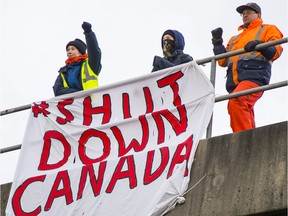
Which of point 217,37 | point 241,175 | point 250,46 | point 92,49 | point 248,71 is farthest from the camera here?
point 92,49

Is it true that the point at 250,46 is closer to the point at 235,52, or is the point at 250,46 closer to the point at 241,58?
the point at 235,52

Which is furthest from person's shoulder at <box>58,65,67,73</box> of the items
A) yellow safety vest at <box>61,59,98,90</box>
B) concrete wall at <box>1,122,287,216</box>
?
concrete wall at <box>1,122,287,216</box>

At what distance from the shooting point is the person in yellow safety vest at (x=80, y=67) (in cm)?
1261

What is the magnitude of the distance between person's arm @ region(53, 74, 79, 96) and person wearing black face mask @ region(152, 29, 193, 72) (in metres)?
1.18

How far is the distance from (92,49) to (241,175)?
3.05 m

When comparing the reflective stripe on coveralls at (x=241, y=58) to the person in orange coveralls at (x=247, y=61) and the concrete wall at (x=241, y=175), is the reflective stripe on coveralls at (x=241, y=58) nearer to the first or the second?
the person in orange coveralls at (x=247, y=61)

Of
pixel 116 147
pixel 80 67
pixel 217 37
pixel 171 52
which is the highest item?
pixel 217 37

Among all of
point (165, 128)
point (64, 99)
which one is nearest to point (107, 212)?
point (165, 128)

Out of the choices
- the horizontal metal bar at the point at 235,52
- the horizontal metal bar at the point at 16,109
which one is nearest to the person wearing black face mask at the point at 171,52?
the horizontal metal bar at the point at 235,52

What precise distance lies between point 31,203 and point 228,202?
255 centimetres

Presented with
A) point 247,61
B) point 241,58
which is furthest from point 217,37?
point 247,61

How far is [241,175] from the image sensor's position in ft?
33.7

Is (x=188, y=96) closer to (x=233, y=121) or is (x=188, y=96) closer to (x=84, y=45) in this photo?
(x=233, y=121)

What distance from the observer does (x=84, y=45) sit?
13188mm
